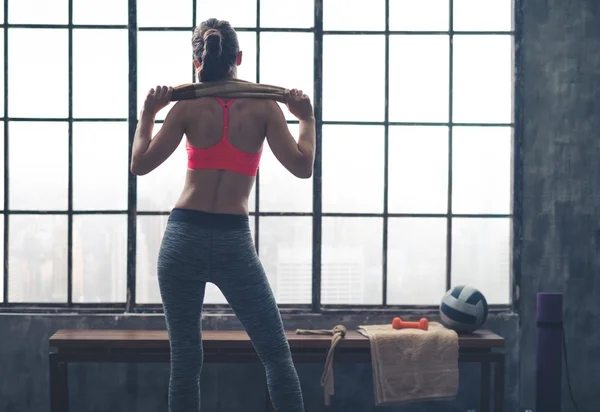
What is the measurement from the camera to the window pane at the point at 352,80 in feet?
12.0

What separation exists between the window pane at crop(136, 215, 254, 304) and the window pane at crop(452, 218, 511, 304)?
1080 millimetres

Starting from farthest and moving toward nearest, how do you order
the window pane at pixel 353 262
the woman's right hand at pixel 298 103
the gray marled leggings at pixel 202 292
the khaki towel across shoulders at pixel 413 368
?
1. the window pane at pixel 353 262
2. the khaki towel across shoulders at pixel 413 368
3. the woman's right hand at pixel 298 103
4. the gray marled leggings at pixel 202 292

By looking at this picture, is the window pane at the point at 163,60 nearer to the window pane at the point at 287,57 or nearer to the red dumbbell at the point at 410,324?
the window pane at the point at 287,57

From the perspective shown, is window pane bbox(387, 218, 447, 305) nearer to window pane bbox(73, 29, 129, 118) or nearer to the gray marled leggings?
the gray marled leggings

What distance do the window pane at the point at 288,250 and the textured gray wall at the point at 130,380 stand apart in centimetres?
21

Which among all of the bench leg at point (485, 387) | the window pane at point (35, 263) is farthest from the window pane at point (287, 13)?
the bench leg at point (485, 387)

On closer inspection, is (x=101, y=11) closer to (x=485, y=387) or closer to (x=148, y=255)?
(x=148, y=255)

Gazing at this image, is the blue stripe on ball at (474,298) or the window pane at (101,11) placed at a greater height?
the window pane at (101,11)

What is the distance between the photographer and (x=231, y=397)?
11.8 ft

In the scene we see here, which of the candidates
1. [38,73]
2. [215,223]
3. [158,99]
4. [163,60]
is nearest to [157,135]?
[158,99]

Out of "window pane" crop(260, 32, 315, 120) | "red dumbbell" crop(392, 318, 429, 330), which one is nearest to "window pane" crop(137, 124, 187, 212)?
"window pane" crop(260, 32, 315, 120)

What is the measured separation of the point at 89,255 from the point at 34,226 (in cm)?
32

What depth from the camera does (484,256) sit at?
372 centimetres

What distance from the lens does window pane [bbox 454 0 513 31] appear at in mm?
3691
